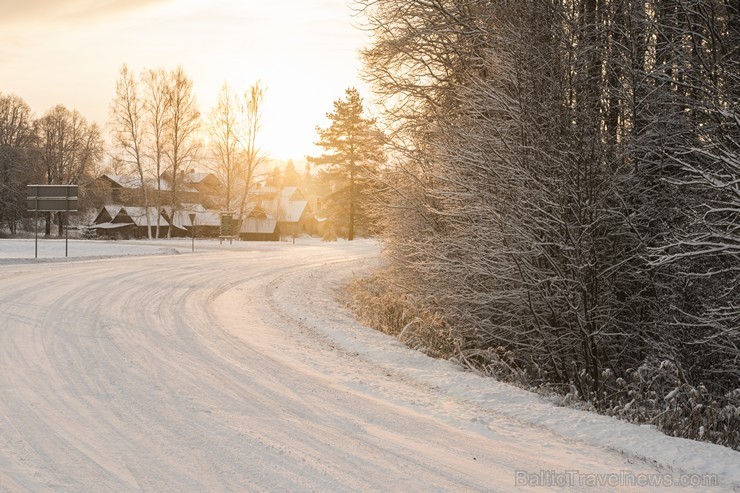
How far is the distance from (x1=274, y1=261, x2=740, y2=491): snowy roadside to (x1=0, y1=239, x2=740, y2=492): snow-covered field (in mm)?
24

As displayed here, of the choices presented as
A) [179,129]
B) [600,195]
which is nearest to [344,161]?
[179,129]

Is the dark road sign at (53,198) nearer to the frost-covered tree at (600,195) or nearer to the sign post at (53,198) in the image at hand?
the sign post at (53,198)

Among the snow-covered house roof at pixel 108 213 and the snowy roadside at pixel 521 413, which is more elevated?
the snow-covered house roof at pixel 108 213

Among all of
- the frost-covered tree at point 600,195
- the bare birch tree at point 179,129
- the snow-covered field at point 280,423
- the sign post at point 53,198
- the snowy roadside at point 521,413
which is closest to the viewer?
the snow-covered field at point 280,423

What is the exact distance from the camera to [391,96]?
47.4 feet

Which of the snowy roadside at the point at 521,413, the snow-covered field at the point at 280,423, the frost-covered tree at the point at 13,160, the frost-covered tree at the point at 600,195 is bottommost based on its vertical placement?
the snowy roadside at the point at 521,413

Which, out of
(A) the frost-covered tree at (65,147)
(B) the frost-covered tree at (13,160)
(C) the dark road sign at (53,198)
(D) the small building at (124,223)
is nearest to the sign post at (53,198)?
(C) the dark road sign at (53,198)

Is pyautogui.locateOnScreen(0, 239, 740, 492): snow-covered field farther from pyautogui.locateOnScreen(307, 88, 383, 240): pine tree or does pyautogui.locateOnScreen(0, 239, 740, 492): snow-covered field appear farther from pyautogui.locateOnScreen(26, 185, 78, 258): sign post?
pyautogui.locateOnScreen(307, 88, 383, 240): pine tree

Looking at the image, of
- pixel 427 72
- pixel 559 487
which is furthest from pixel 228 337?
pixel 427 72

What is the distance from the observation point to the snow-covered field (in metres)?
4.10

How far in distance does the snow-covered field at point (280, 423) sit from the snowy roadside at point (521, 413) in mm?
24

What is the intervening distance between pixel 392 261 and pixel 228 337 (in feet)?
22.1

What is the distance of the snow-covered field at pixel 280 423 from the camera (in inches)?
161

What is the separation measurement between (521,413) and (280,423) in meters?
2.54
